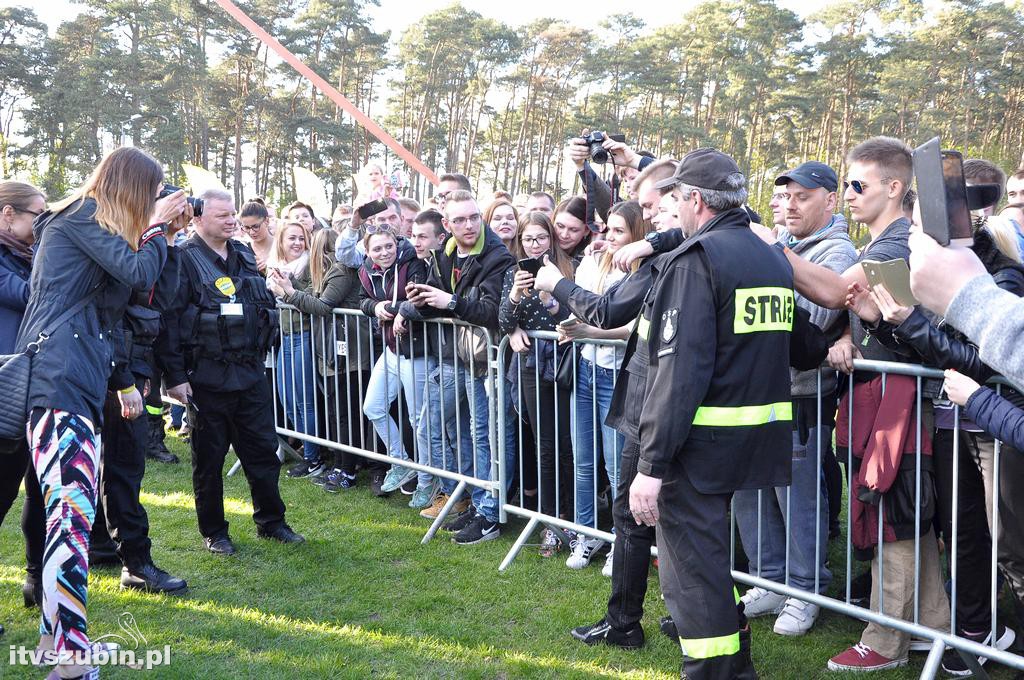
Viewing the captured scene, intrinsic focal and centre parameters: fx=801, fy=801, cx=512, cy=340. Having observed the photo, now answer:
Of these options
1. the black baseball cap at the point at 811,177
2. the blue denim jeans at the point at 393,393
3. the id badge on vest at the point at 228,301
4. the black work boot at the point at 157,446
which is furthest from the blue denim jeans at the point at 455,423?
the black work boot at the point at 157,446

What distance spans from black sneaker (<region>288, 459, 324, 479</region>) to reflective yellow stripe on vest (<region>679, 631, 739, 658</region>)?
499 cm

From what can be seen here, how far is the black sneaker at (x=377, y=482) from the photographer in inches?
261

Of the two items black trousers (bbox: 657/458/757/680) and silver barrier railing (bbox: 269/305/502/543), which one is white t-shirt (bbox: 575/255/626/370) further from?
black trousers (bbox: 657/458/757/680)

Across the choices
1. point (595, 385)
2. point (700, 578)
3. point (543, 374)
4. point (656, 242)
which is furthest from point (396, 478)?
point (700, 578)

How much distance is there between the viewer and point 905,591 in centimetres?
360

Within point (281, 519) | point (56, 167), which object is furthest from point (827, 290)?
point (56, 167)

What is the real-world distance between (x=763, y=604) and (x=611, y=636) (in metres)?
0.97

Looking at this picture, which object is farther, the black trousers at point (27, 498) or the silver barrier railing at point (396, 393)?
the silver barrier railing at point (396, 393)

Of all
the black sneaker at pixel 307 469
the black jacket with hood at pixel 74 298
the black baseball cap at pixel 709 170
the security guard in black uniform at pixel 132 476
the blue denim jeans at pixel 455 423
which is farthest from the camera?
the black sneaker at pixel 307 469

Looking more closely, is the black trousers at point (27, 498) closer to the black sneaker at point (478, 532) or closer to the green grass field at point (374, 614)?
the green grass field at point (374, 614)

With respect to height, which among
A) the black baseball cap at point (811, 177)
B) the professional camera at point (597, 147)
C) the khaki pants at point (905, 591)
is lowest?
the khaki pants at point (905, 591)

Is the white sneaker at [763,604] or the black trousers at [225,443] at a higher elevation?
the black trousers at [225,443]

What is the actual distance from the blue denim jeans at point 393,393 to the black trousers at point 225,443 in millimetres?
1060

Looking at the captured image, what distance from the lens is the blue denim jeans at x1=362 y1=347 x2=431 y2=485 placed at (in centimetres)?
607
